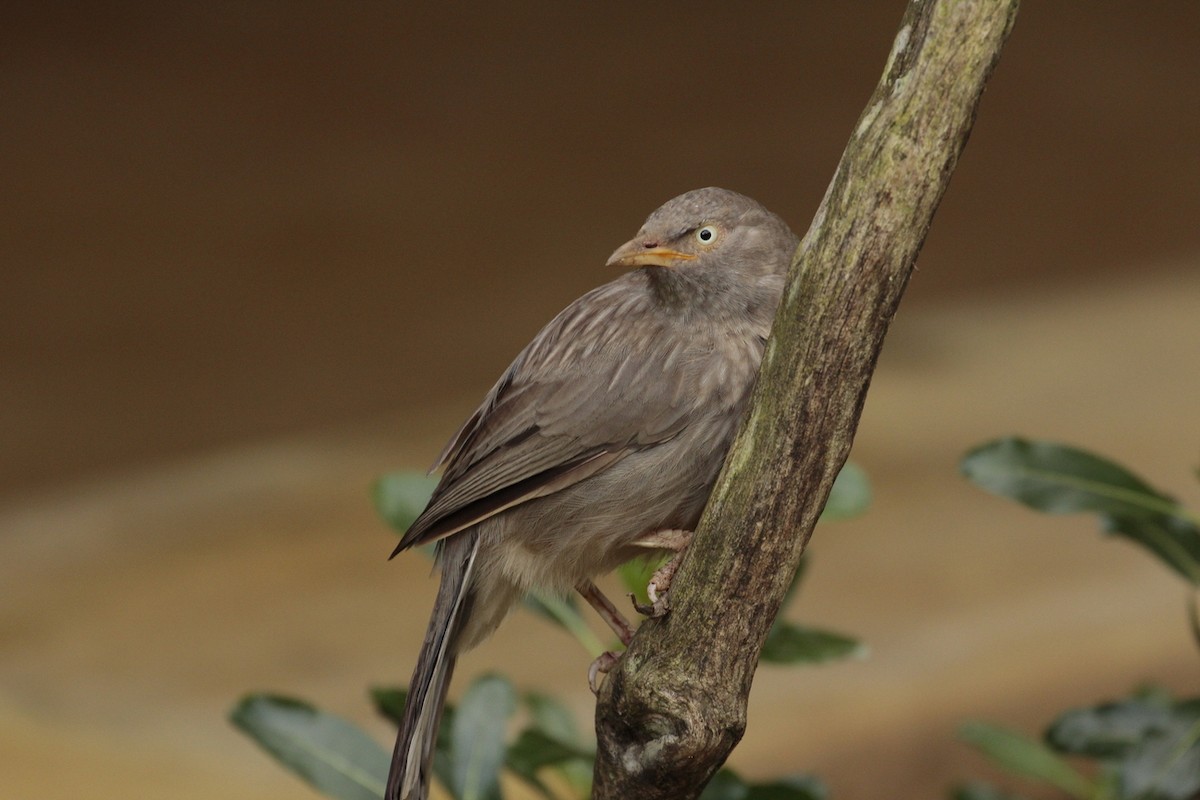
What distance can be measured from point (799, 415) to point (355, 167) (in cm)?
493

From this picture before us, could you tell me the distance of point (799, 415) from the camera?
7.45 ft

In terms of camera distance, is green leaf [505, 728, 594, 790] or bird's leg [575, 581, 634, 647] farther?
green leaf [505, 728, 594, 790]

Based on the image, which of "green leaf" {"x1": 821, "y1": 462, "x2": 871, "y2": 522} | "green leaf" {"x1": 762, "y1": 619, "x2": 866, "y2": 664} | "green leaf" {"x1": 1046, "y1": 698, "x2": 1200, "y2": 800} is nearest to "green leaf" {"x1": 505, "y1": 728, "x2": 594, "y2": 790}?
"green leaf" {"x1": 762, "y1": 619, "x2": 866, "y2": 664}

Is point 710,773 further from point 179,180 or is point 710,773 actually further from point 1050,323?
point 1050,323

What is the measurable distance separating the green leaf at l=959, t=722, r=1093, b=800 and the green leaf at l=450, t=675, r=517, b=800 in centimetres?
140

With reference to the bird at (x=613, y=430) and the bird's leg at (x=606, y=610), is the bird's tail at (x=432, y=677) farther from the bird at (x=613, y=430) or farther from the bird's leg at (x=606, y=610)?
the bird's leg at (x=606, y=610)

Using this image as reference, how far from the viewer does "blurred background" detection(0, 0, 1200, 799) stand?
5953 mm

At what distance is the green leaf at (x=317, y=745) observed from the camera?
3.21 meters

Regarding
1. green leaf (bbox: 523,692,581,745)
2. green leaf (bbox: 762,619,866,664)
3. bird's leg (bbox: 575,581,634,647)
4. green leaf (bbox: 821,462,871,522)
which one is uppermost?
green leaf (bbox: 821,462,871,522)

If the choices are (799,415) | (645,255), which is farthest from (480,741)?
(799,415)

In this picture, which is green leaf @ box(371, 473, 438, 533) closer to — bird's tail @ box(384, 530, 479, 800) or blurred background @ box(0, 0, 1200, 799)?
bird's tail @ box(384, 530, 479, 800)

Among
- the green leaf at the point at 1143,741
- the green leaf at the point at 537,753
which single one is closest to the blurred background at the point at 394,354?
the green leaf at the point at 1143,741

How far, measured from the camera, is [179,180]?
6652mm

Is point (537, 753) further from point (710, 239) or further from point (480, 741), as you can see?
point (710, 239)
